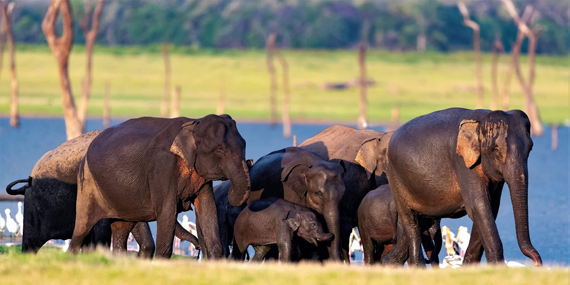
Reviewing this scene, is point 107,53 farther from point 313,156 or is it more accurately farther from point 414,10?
point 313,156

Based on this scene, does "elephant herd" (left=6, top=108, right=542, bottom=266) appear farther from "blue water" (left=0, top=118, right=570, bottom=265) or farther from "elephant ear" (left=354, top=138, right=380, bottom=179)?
"blue water" (left=0, top=118, right=570, bottom=265)

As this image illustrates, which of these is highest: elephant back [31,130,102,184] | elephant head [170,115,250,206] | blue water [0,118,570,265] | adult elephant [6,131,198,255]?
elephant head [170,115,250,206]

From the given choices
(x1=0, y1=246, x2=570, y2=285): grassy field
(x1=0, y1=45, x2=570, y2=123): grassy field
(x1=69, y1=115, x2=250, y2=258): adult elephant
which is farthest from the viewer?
(x1=0, y1=45, x2=570, y2=123): grassy field

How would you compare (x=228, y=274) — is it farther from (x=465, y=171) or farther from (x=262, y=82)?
(x=262, y=82)

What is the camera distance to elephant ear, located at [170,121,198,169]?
12.4 m

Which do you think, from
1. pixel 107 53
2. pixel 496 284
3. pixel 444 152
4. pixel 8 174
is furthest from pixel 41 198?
pixel 107 53

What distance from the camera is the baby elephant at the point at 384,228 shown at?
13180 mm

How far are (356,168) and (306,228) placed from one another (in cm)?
217

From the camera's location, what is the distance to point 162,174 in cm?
1253

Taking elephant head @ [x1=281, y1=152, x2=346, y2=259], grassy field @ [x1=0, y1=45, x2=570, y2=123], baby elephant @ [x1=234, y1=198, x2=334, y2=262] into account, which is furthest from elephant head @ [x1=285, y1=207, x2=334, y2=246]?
grassy field @ [x1=0, y1=45, x2=570, y2=123]

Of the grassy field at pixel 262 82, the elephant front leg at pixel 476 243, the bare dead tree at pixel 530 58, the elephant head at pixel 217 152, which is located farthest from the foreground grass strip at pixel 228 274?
the grassy field at pixel 262 82

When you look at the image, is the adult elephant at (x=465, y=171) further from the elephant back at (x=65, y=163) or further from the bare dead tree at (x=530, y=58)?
the bare dead tree at (x=530, y=58)

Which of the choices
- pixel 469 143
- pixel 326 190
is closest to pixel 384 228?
pixel 326 190

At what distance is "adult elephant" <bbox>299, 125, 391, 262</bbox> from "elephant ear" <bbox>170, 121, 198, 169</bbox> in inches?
83.4
